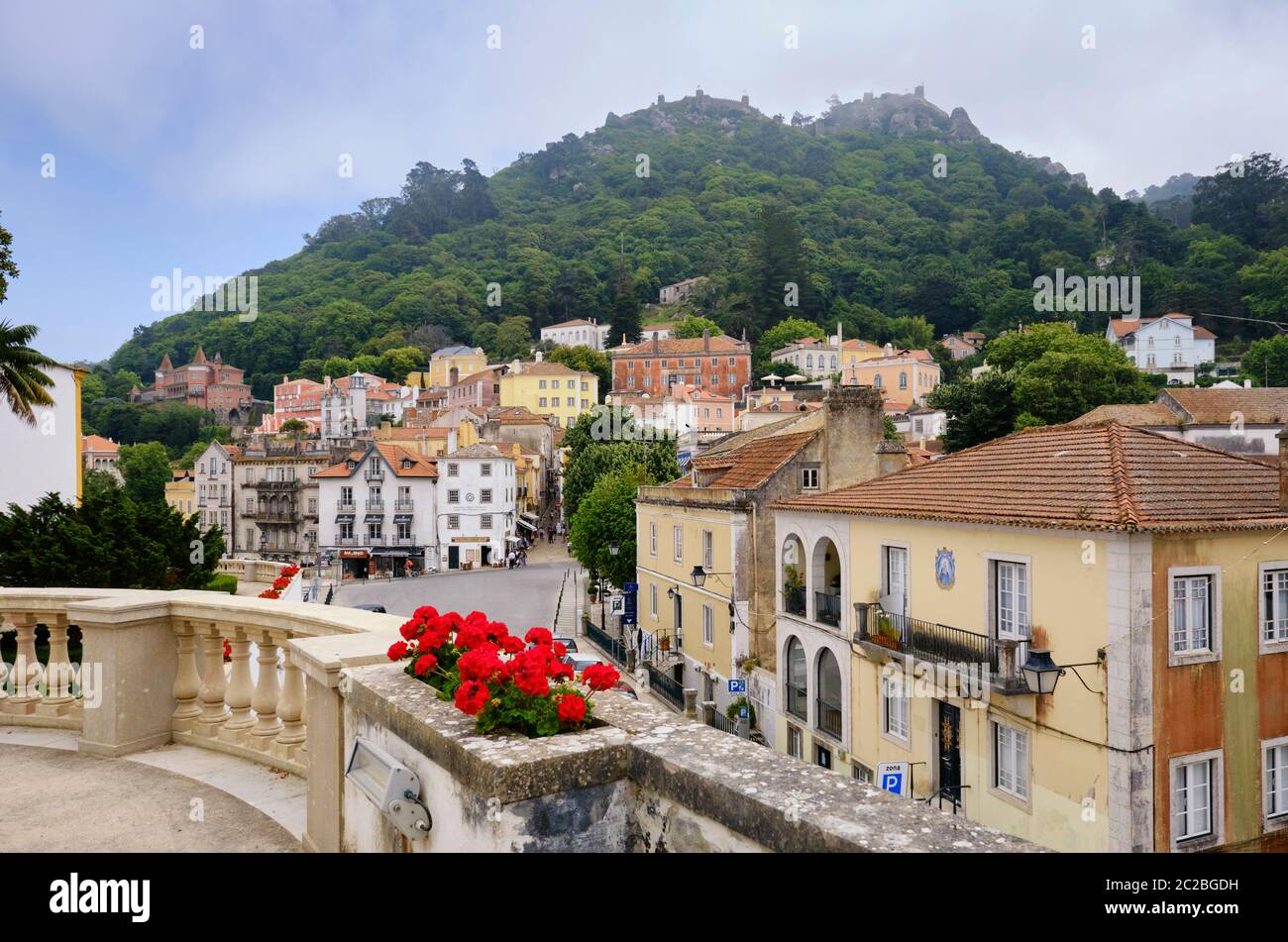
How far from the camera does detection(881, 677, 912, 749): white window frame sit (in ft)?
62.6

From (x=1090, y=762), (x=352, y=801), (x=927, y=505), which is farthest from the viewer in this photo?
(x=927, y=505)

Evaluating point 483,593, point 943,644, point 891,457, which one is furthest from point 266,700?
point 483,593

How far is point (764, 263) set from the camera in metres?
133

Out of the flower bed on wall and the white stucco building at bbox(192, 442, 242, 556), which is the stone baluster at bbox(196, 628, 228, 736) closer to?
the flower bed on wall

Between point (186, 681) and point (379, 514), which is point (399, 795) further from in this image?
point (379, 514)

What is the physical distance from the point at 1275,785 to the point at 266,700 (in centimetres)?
1689

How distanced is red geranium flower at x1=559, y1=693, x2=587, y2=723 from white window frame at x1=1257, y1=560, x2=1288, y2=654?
1595 centimetres

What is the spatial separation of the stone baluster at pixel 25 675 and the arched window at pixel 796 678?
20.5 m

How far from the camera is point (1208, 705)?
14266mm

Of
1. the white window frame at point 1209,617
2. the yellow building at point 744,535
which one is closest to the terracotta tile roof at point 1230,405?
the yellow building at point 744,535

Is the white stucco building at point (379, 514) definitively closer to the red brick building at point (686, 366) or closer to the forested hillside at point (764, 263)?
the red brick building at point (686, 366)

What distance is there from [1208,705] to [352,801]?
1497 centimetres
